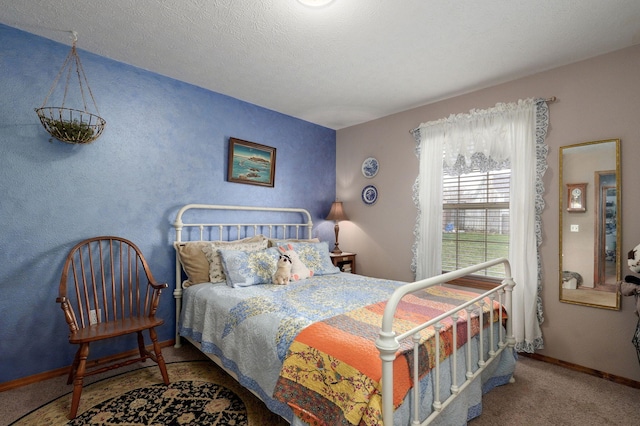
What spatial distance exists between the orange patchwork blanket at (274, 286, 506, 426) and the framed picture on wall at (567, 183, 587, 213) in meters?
1.55

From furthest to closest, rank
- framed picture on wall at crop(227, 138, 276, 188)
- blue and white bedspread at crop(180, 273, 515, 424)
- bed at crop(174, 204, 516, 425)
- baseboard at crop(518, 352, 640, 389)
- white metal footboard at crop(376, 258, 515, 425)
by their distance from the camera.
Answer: framed picture on wall at crop(227, 138, 276, 188), baseboard at crop(518, 352, 640, 389), blue and white bedspread at crop(180, 273, 515, 424), bed at crop(174, 204, 516, 425), white metal footboard at crop(376, 258, 515, 425)

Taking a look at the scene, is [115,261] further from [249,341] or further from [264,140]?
[264,140]

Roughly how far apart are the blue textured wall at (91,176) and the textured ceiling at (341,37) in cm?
21

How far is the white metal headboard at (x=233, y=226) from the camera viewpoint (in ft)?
9.16

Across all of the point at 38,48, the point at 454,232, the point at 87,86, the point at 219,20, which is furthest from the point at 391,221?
the point at 38,48

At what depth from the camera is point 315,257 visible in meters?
3.06

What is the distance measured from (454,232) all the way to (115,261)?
10.6 ft

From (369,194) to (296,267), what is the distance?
1613mm

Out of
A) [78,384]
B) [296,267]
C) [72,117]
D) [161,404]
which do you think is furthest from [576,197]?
[72,117]

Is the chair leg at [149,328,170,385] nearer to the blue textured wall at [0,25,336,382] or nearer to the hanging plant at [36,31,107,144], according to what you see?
the blue textured wall at [0,25,336,382]

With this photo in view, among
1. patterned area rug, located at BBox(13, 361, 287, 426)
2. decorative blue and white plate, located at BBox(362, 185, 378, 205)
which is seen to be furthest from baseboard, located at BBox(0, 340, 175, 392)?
decorative blue and white plate, located at BBox(362, 185, 378, 205)

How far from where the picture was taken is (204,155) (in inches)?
120

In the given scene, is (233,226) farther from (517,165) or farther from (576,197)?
(576,197)

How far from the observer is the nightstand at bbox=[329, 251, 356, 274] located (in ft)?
12.4
